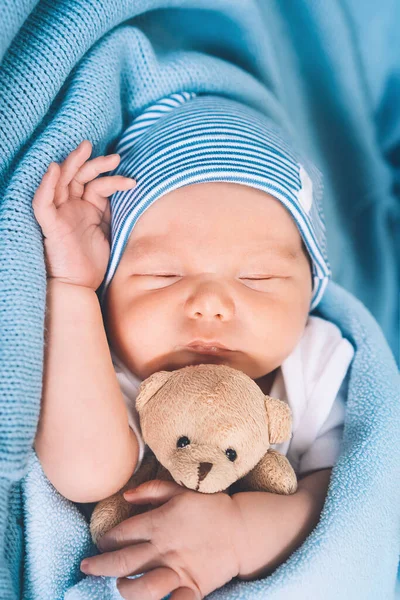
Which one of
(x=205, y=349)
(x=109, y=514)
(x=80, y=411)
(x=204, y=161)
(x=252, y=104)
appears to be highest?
(x=252, y=104)

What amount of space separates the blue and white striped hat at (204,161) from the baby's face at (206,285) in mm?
21

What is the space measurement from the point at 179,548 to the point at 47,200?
0.49 metres

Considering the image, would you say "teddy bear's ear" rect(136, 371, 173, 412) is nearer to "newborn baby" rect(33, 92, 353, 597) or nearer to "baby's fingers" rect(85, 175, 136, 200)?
"newborn baby" rect(33, 92, 353, 597)

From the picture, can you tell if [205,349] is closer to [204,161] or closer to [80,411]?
[80,411]

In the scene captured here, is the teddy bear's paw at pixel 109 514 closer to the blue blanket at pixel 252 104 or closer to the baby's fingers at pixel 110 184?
the blue blanket at pixel 252 104

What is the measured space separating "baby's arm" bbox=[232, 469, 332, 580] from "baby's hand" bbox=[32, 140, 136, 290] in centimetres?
40

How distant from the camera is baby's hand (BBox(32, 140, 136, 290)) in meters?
0.81

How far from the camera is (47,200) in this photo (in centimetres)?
80

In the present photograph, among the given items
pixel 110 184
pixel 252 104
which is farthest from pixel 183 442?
pixel 252 104

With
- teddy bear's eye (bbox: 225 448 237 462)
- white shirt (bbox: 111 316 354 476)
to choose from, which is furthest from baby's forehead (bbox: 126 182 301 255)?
teddy bear's eye (bbox: 225 448 237 462)

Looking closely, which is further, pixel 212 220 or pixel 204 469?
pixel 212 220

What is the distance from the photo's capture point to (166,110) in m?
1.10

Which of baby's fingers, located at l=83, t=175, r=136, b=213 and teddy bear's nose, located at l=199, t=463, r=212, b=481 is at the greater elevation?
baby's fingers, located at l=83, t=175, r=136, b=213

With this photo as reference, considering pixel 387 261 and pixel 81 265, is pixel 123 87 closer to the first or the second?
pixel 81 265
